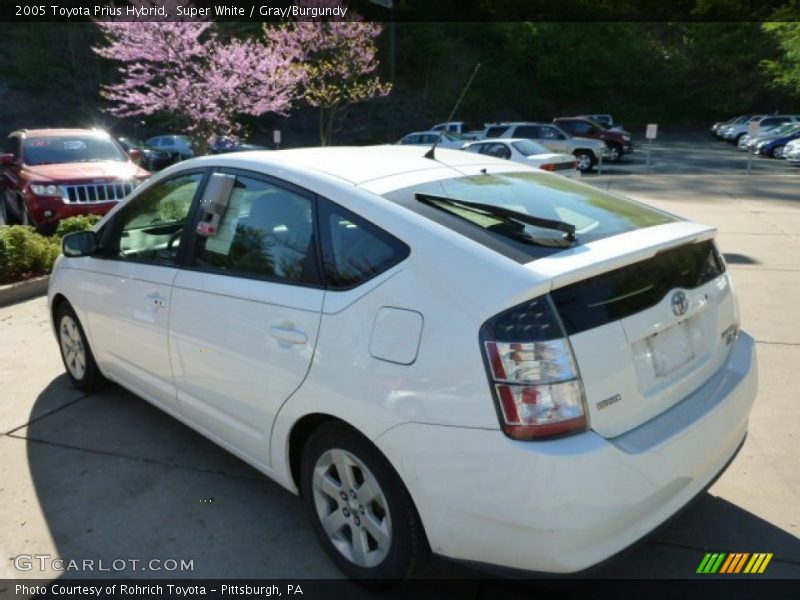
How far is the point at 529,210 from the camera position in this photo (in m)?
2.77

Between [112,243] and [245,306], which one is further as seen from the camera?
[112,243]

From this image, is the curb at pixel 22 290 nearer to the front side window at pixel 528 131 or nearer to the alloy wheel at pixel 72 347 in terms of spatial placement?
the alloy wheel at pixel 72 347

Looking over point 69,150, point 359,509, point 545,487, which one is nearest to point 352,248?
point 359,509

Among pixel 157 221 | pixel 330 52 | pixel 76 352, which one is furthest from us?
pixel 330 52

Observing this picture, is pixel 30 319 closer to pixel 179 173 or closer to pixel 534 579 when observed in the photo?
pixel 179 173

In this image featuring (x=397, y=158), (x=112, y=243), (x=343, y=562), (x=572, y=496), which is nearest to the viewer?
(x=572, y=496)

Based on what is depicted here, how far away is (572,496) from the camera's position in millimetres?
1935

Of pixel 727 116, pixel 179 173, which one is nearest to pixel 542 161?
pixel 179 173

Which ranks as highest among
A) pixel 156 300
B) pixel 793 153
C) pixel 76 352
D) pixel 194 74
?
pixel 194 74

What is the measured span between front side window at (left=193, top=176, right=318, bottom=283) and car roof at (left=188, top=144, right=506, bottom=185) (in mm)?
153

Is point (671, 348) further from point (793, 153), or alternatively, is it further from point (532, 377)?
point (793, 153)

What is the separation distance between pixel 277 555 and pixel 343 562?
37 centimetres

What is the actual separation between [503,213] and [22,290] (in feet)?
21.2
